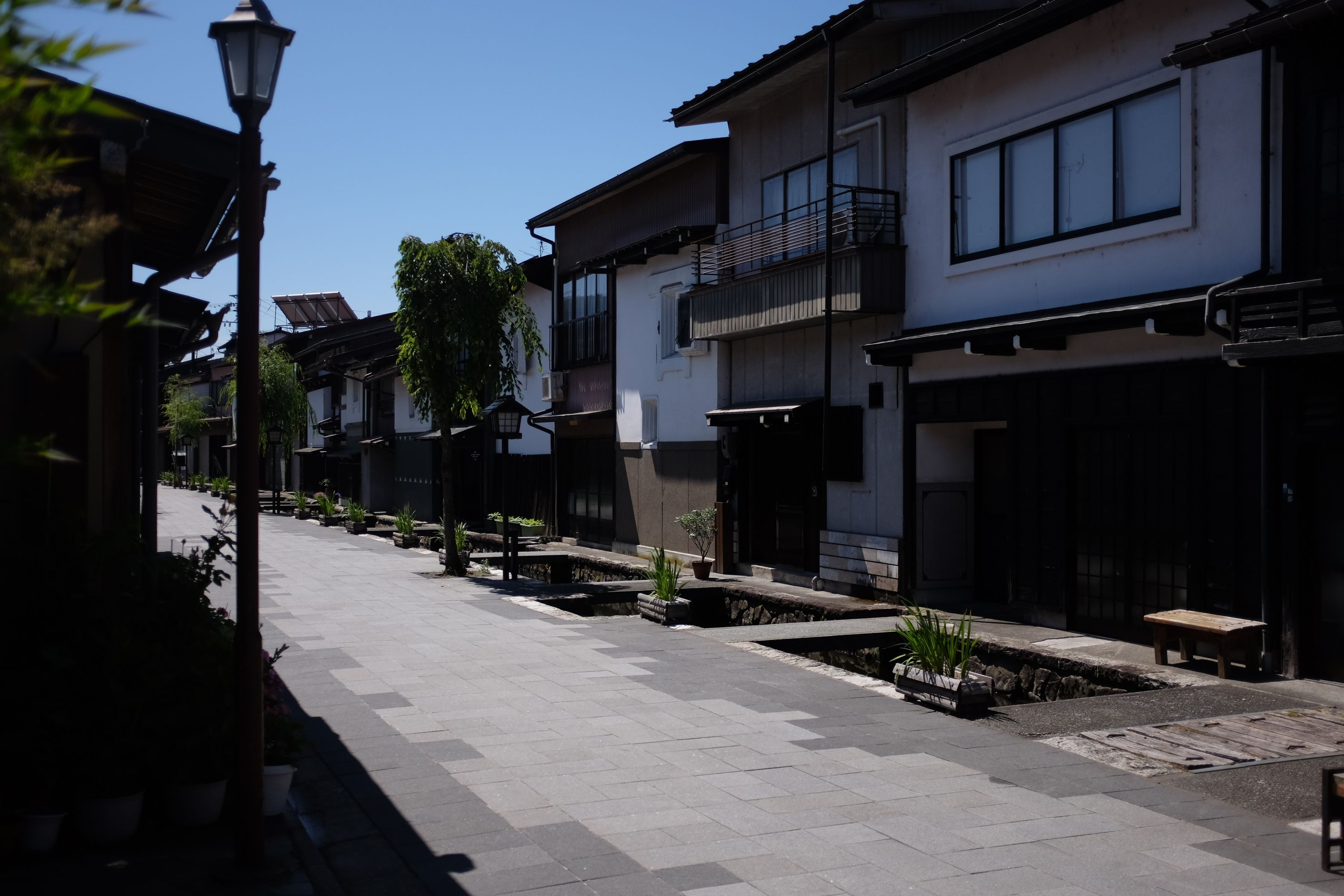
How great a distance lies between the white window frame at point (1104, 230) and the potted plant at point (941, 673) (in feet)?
16.8

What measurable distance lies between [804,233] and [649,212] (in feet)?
25.6

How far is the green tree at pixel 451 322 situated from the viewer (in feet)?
69.4

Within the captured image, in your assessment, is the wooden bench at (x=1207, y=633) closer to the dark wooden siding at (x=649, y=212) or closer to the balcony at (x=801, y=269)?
the balcony at (x=801, y=269)

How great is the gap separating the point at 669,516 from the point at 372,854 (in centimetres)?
1795

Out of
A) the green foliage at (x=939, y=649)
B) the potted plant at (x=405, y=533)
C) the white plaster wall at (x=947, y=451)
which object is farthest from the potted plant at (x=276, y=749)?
the potted plant at (x=405, y=533)

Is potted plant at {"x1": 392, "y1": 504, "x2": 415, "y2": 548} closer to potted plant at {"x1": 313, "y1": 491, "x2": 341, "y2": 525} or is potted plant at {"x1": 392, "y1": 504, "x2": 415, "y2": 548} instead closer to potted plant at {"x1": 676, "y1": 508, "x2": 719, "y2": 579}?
potted plant at {"x1": 313, "y1": 491, "x2": 341, "y2": 525}

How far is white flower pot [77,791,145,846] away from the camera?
5.91 metres

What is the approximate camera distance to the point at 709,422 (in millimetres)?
20969

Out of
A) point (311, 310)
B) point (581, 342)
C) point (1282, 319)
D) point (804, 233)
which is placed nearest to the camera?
point (1282, 319)

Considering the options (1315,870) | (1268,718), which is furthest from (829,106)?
(1315,870)

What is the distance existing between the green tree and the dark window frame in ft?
30.2

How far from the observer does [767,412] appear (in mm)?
19031

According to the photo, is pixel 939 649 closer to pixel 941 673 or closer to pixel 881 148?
pixel 941 673

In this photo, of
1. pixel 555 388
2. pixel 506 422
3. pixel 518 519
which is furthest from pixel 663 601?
pixel 518 519
